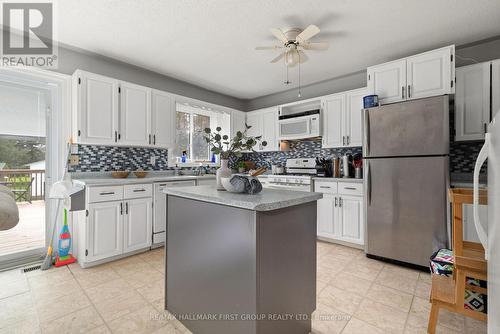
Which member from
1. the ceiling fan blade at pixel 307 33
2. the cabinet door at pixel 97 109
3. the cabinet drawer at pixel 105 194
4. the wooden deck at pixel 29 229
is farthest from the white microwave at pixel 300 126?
the wooden deck at pixel 29 229

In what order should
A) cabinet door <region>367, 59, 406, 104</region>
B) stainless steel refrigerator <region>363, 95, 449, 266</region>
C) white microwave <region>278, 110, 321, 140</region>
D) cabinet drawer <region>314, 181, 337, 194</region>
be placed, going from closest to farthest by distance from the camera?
stainless steel refrigerator <region>363, 95, 449, 266</region> < cabinet door <region>367, 59, 406, 104</region> < cabinet drawer <region>314, 181, 337, 194</region> < white microwave <region>278, 110, 321, 140</region>

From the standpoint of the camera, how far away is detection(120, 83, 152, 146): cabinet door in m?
3.13

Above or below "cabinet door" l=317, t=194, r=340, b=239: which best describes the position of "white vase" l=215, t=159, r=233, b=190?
above

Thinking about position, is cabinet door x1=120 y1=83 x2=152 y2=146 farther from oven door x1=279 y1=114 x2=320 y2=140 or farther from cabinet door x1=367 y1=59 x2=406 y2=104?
cabinet door x1=367 y1=59 x2=406 y2=104

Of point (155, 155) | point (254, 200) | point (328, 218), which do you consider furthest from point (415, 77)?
point (155, 155)

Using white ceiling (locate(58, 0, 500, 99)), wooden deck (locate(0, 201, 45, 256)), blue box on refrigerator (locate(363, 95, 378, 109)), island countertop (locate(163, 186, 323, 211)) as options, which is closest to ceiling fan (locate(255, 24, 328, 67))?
white ceiling (locate(58, 0, 500, 99))

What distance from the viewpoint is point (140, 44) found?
2.83 m

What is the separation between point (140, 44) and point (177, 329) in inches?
118

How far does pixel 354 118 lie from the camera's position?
11.5 feet

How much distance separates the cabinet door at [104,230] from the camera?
260cm

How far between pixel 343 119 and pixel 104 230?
357 cm

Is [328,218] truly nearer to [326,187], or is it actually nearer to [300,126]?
[326,187]

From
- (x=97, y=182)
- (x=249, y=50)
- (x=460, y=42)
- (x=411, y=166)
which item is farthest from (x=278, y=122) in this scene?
(x=97, y=182)

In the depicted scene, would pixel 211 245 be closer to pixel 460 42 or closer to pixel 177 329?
pixel 177 329
